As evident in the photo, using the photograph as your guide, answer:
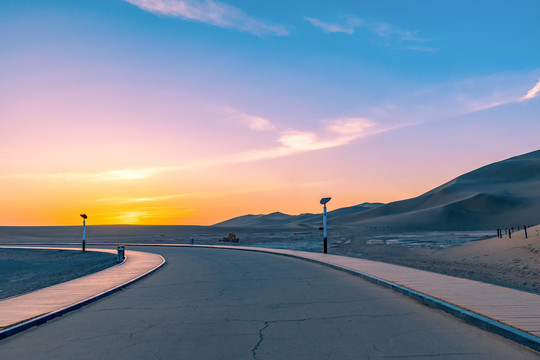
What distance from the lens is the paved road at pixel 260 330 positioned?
6.66 metres

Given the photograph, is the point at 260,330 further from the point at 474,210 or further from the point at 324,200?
the point at 474,210

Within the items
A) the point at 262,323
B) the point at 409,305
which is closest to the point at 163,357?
the point at 262,323

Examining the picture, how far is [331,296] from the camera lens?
38.9ft

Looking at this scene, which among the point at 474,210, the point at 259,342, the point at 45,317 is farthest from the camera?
the point at 474,210

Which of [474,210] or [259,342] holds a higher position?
[474,210]

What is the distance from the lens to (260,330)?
802cm

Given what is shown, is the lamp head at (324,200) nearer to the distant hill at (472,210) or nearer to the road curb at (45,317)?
the road curb at (45,317)

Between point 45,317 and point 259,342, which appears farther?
point 45,317

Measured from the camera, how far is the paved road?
666 cm

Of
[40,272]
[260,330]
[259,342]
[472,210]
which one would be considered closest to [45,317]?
[260,330]

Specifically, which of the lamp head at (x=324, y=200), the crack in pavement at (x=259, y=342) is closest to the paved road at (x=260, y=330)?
the crack in pavement at (x=259, y=342)

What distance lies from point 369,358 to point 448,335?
77.3 inches

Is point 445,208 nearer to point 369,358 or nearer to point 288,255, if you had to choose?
point 288,255

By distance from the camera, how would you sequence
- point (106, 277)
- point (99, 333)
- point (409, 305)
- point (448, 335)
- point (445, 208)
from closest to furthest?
point (448, 335) → point (99, 333) → point (409, 305) → point (106, 277) → point (445, 208)
